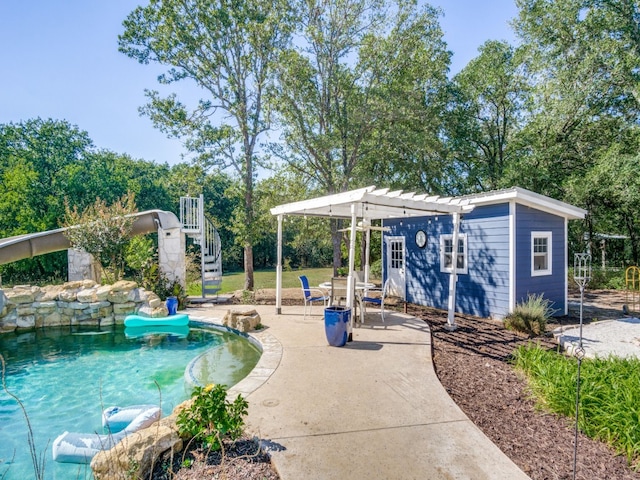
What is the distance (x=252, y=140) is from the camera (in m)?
12.0

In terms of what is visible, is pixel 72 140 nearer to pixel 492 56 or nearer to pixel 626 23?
pixel 492 56

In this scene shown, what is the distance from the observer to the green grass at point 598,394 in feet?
9.30

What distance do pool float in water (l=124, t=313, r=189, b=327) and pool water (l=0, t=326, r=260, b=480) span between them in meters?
0.26

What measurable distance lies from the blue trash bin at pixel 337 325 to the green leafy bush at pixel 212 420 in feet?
9.00

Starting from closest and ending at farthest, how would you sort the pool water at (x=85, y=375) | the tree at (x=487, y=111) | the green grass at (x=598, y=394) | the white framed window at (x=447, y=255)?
the green grass at (x=598, y=394) → the pool water at (x=85, y=375) → the white framed window at (x=447, y=255) → the tree at (x=487, y=111)

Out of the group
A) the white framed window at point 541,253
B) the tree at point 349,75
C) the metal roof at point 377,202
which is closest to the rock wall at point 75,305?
the metal roof at point 377,202

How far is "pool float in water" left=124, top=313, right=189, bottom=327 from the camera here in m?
7.80

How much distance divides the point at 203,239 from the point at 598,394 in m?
9.72

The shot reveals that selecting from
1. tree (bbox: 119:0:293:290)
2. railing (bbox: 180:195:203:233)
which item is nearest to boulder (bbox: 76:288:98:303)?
railing (bbox: 180:195:203:233)

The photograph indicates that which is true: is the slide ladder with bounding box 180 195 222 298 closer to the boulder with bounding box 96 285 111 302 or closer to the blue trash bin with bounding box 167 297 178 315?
the blue trash bin with bounding box 167 297 178 315

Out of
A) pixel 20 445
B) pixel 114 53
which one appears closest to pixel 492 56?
pixel 114 53

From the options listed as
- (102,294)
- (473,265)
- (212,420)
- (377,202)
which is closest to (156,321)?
(102,294)

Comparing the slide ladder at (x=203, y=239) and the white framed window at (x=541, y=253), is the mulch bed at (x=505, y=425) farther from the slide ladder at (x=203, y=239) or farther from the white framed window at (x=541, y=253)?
the slide ladder at (x=203, y=239)

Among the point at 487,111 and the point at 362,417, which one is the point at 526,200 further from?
the point at 487,111
